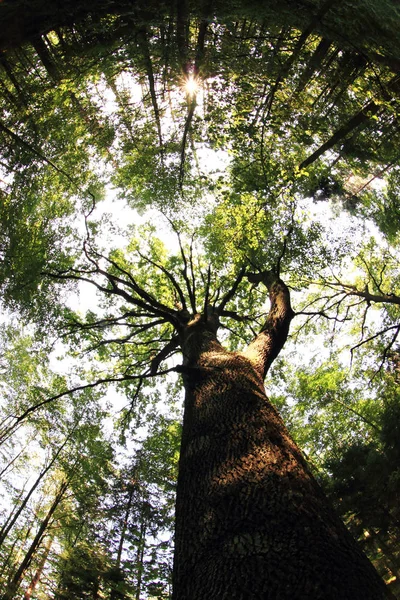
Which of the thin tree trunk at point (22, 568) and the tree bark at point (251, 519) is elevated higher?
the thin tree trunk at point (22, 568)

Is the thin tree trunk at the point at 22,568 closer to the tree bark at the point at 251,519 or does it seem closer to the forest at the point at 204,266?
the forest at the point at 204,266

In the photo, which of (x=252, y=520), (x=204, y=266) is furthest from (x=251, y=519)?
(x=204, y=266)

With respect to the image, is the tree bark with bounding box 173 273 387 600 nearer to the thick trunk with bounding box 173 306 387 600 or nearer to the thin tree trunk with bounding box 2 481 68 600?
the thick trunk with bounding box 173 306 387 600

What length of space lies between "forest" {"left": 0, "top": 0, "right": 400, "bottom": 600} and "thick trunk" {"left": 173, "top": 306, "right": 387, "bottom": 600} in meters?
0.01

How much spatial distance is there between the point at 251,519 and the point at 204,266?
8.32 meters

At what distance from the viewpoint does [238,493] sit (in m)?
1.79

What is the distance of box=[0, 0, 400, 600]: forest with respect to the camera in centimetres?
182

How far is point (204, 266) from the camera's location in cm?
964

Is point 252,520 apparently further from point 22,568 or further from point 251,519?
point 22,568

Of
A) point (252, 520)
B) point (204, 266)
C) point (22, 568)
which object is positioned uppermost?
point (204, 266)

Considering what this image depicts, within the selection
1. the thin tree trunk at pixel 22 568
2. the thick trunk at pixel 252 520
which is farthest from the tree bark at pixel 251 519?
the thin tree trunk at pixel 22 568

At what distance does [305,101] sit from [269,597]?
6.89 m

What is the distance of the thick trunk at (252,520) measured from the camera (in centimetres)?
127

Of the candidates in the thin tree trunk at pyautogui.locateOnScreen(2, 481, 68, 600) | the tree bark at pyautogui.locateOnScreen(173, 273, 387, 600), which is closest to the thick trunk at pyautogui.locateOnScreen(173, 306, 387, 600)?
the tree bark at pyautogui.locateOnScreen(173, 273, 387, 600)
